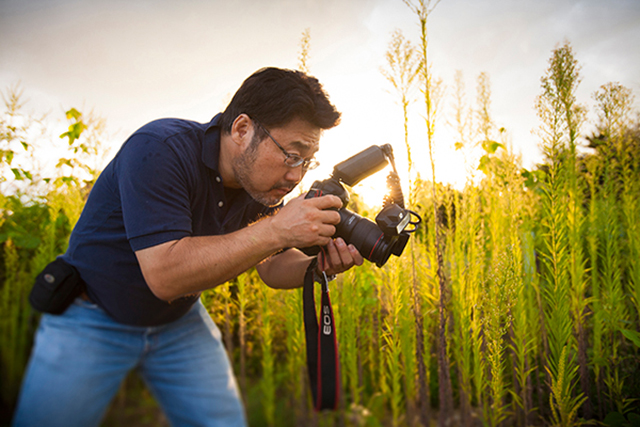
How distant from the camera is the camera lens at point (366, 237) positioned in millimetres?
1394

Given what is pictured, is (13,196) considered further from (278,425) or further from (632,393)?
(632,393)

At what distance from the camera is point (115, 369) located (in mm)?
1217

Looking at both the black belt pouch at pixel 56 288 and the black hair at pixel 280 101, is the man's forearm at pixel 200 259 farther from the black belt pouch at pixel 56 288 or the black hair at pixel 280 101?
the black hair at pixel 280 101

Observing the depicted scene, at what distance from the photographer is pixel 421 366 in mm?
1878

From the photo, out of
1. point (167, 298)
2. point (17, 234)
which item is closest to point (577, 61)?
point (167, 298)

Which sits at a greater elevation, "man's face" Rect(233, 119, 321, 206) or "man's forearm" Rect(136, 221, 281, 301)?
"man's face" Rect(233, 119, 321, 206)

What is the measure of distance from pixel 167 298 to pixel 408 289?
1506 millimetres

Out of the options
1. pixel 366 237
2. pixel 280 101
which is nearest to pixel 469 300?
pixel 366 237

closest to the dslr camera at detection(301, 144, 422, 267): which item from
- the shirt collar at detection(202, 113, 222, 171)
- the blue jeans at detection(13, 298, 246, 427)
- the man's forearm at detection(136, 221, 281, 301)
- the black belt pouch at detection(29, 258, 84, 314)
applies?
the man's forearm at detection(136, 221, 281, 301)

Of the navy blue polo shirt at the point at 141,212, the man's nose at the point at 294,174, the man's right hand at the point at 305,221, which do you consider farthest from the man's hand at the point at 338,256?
the navy blue polo shirt at the point at 141,212

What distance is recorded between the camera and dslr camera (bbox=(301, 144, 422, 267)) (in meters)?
1.39

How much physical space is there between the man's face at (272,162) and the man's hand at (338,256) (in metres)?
0.35

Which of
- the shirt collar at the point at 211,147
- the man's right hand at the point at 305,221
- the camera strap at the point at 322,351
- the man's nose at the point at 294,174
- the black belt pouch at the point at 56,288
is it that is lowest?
the camera strap at the point at 322,351

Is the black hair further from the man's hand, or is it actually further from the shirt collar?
the man's hand
